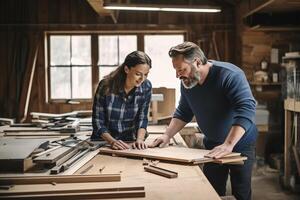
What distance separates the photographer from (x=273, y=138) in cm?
672

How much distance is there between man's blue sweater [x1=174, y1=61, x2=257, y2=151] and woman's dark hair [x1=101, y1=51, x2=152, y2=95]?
358 mm

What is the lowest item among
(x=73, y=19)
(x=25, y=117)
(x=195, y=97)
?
(x=25, y=117)

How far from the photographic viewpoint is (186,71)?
2527 mm

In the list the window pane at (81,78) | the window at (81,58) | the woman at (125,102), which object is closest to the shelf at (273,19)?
the window at (81,58)

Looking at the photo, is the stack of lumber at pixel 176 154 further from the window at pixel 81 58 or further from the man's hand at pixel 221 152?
the window at pixel 81 58

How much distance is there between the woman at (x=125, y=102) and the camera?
285cm

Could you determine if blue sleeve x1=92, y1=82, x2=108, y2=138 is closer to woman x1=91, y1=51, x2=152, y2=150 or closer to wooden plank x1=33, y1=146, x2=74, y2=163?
woman x1=91, y1=51, x2=152, y2=150

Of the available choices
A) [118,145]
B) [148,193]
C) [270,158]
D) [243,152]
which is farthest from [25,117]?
[148,193]

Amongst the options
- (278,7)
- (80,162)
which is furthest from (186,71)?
(278,7)

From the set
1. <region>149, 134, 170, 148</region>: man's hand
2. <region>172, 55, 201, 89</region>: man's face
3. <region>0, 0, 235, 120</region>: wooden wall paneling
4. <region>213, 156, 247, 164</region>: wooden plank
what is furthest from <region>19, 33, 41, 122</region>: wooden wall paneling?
<region>213, 156, 247, 164</region>: wooden plank

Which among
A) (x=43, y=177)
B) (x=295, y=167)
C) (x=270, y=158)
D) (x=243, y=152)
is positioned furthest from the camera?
(x=270, y=158)

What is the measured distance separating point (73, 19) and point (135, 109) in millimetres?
4395

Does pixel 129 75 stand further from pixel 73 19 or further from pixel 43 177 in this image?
pixel 73 19

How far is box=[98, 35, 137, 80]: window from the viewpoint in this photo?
710 centimetres
